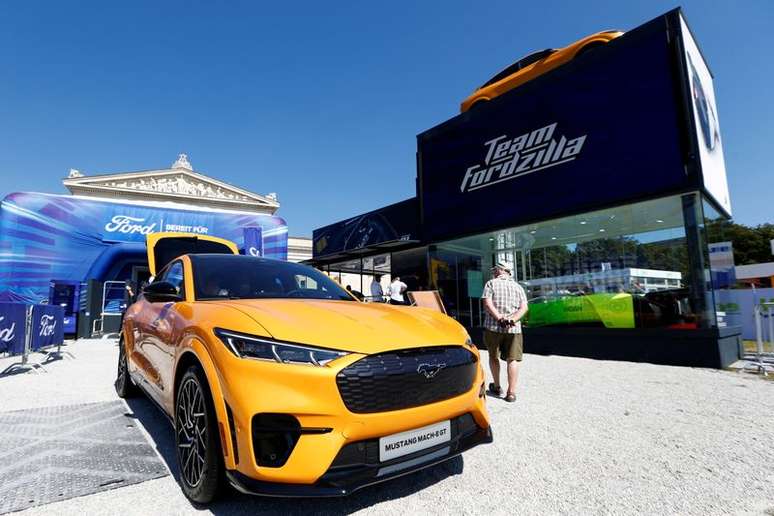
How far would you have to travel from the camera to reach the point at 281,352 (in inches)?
74.8

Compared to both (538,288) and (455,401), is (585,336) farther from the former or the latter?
(455,401)

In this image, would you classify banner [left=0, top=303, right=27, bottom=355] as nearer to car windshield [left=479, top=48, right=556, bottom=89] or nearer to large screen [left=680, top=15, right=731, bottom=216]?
car windshield [left=479, top=48, right=556, bottom=89]

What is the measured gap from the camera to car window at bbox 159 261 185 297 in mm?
2986

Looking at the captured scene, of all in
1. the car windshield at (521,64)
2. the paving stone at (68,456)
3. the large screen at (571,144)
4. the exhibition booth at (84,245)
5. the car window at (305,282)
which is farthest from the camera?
the exhibition booth at (84,245)

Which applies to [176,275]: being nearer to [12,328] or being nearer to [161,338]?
[161,338]

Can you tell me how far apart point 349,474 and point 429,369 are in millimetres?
628

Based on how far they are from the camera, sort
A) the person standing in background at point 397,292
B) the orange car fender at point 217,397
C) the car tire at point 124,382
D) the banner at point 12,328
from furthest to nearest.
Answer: the person standing in background at point 397,292 < the banner at point 12,328 < the car tire at point 124,382 < the orange car fender at point 217,397

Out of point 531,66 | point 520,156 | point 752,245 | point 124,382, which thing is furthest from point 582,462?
point 752,245

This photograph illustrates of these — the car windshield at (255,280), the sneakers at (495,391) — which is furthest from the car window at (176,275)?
the sneakers at (495,391)

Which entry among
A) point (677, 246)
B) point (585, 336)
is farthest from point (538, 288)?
point (677, 246)

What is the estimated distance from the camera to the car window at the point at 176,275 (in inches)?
118

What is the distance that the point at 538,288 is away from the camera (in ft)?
31.8

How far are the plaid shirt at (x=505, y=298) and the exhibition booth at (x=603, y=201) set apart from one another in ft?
13.9

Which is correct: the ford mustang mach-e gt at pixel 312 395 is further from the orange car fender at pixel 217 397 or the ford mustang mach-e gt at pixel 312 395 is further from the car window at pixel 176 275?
the car window at pixel 176 275
